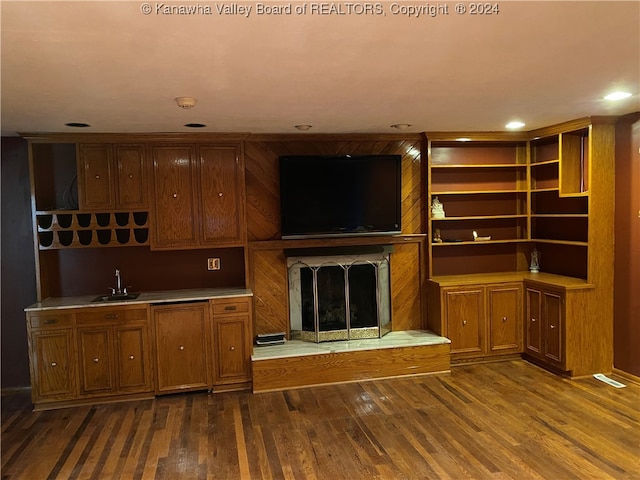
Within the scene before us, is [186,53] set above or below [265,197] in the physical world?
above

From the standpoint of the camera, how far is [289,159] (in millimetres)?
4531

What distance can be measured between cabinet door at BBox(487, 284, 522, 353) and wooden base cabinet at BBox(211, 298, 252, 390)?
249cm

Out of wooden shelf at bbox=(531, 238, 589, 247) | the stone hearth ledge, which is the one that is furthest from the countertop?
wooden shelf at bbox=(531, 238, 589, 247)

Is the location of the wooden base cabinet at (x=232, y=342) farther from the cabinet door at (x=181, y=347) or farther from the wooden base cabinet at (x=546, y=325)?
the wooden base cabinet at (x=546, y=325)

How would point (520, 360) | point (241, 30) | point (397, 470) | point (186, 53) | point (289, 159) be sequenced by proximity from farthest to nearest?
point (520, 360) < point (289, 159) < point (397, 470) < point (186, 53) < point (241, 30)

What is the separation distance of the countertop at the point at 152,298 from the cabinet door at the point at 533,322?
2.84m

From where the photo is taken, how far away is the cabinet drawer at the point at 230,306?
167 inches

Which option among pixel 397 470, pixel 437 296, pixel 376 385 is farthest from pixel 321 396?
pixel 437 296

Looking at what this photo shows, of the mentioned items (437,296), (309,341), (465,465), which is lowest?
(465,465)

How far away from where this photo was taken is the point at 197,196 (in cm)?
440

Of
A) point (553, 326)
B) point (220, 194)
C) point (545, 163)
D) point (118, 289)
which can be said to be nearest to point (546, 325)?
point (553, 326)

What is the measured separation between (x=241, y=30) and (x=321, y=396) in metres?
3.17

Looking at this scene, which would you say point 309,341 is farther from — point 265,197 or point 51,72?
point 51,72

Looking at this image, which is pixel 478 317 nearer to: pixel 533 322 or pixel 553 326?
pixel 533 322
